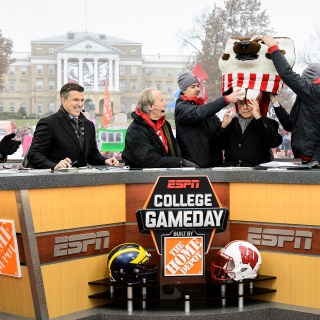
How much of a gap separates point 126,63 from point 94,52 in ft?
13.2

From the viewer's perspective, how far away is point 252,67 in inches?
226

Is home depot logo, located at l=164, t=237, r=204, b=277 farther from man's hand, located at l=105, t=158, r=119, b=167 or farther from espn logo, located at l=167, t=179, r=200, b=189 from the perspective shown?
man's hand, located at l=105, t=158, r=119, b=167

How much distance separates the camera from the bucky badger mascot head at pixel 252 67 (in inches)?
224

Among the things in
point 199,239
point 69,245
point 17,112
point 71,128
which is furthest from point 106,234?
point 17,112

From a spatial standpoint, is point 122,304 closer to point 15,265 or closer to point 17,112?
point 15,265

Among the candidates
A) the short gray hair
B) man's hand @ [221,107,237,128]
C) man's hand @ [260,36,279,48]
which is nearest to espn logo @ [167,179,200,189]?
the short gray hair

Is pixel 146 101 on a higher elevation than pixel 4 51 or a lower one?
lower

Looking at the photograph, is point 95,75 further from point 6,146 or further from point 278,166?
point 278,166

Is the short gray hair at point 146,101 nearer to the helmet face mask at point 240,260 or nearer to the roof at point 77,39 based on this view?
the helmet face mask at point 240,260

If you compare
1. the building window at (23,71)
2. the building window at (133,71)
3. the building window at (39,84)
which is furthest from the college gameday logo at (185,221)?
the building window at (133,71)

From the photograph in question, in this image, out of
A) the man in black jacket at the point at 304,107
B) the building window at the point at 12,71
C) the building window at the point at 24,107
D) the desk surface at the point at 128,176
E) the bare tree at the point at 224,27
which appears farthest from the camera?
the building window at the point at 12,71

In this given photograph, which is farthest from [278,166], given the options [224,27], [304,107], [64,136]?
[224,27]

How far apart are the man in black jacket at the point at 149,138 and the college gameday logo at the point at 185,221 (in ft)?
1.15

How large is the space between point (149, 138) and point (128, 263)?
106cm
